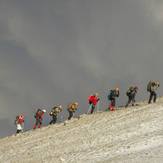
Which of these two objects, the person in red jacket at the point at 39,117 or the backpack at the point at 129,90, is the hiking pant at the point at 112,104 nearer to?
the backpack at the point at 129,90

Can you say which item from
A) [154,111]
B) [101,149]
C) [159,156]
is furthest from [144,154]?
[154,111]

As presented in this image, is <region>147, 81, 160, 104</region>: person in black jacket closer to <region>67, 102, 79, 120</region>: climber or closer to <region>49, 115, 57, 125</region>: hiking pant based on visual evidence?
<region>67, 102, 79, 120</region>: climber

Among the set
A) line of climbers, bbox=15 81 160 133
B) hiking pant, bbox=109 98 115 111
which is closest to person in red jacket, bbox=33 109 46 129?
line of climbers, bbox=15 81 160 133

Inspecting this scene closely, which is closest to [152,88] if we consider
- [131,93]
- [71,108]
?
[131,93]

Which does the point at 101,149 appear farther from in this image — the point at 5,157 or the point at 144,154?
the point at 5,157

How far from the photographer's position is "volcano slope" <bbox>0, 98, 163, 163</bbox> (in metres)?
37.7

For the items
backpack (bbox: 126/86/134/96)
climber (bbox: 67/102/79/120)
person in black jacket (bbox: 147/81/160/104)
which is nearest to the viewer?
person in black jacket (bbox: 147/81/160/104)

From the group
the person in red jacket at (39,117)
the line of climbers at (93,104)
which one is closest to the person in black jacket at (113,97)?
the line of climbers at (93,104)

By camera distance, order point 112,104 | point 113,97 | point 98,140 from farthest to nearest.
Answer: point 112,104
point 113,97
point 98,140

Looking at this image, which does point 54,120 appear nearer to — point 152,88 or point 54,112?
point 54,112

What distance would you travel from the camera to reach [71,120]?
55.1 m

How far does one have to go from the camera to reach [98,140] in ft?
141

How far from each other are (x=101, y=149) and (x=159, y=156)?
582 centimetres

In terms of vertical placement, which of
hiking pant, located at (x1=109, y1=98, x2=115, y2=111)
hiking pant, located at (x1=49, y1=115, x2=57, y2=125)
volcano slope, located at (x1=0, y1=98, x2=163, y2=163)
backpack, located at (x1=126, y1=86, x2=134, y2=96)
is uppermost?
backpack, located at (x1=126, y1=86, x2=134, y2=96)
